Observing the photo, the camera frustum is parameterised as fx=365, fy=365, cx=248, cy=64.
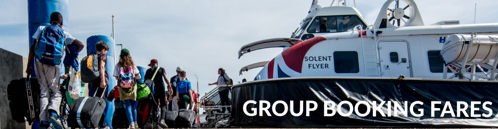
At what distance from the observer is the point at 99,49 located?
4.34 meters

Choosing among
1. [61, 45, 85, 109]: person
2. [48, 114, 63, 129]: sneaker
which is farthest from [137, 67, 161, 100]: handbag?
[48, 114, 63, 129]: sneaker

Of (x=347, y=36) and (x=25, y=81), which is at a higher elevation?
(x=347, y=36)

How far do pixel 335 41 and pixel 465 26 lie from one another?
7.76ft

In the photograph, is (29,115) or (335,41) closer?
(29,115)

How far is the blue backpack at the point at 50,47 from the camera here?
3703mm

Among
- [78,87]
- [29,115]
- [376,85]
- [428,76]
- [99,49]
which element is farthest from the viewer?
[428,76]

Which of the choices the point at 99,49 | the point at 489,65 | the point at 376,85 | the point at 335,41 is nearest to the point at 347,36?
the point at 335,41

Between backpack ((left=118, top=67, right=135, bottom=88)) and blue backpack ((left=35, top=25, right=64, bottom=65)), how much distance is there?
85 cm

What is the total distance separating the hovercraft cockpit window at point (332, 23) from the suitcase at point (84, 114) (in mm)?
5293

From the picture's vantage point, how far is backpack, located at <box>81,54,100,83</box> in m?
3.98

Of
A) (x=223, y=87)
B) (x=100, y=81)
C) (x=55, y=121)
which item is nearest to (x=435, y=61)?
(x=223, y=87)

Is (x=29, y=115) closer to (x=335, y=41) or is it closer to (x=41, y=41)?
(x=41, y=41)

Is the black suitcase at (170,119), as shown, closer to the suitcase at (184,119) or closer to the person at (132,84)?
the suitcase at (184,119)

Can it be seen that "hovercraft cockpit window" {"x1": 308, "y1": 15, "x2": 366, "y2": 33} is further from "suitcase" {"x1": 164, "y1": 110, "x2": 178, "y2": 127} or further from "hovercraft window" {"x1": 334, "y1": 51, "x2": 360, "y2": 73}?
"suitcase" {"x1": 164, "y1": 110, "x2": 178, "y2": 127}
